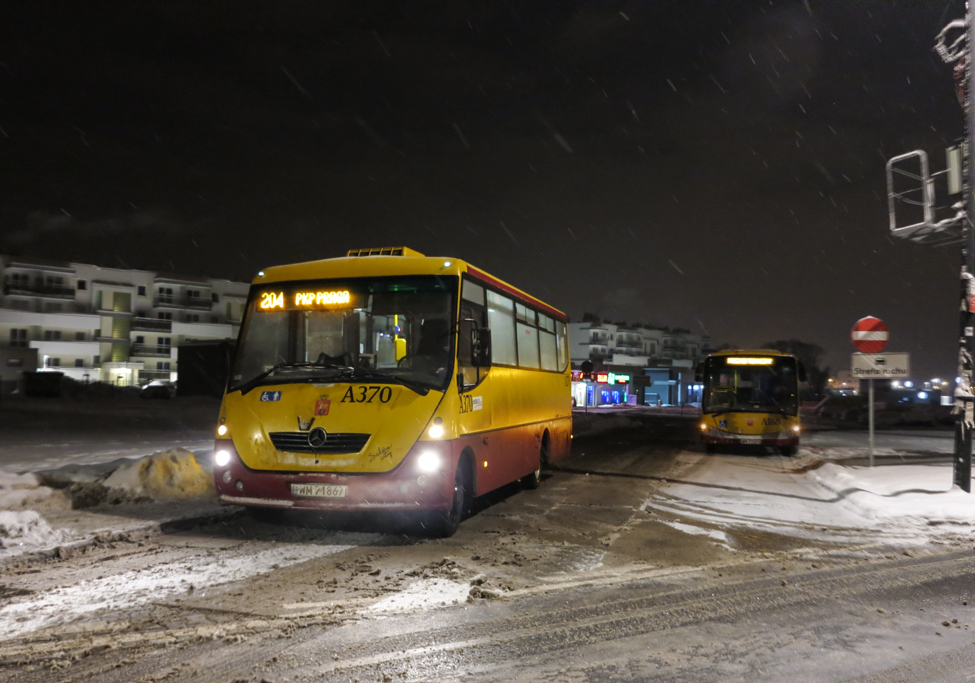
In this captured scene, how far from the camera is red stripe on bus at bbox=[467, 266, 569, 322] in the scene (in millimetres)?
9934

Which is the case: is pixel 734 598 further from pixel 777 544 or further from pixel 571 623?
pixel 777 544

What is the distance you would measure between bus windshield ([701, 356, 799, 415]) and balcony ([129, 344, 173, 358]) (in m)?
66.0

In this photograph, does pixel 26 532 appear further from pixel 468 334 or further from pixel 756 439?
pixel 756 439

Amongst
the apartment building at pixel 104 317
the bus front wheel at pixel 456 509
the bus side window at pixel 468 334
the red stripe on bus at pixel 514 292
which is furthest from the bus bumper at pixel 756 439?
the apartment building at pixel 104 317

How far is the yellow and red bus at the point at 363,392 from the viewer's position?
319 inches

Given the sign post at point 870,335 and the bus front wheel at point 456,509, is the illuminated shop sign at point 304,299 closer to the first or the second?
the bus front wheel at point 456,509

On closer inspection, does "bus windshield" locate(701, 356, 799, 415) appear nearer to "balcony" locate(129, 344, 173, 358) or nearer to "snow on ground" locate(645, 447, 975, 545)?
"snow on ground" locate(645, 447, 975, 545)

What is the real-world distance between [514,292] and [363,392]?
14.6 feet

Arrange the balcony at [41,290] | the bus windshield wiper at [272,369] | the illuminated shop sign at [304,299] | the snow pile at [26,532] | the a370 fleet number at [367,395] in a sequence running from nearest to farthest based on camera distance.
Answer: the snow pile at [26,532], the a370 fleet number at [367,395], the bus windshield wiper at [272,369], the illuminated shop sign at [304,299], the balcony at [41,290]

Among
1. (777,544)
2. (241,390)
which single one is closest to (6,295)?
(241,390)

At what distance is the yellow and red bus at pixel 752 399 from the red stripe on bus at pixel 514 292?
792 centimetres

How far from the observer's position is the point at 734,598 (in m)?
6.22

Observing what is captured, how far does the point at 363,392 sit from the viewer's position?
8305mm

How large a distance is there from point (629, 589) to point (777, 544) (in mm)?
3085
